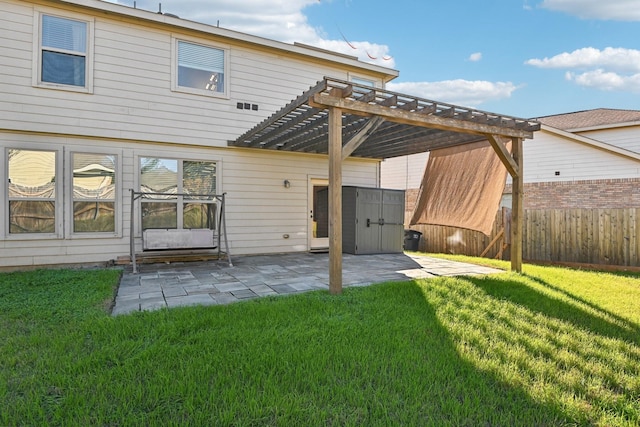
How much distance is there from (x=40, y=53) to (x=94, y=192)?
8.17 ft

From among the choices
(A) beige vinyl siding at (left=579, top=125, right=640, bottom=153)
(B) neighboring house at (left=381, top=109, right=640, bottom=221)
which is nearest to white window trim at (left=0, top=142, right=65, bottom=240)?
(B) neighboring house at (left=381, top=109, right=640, bottom=221)

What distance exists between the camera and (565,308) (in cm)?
419

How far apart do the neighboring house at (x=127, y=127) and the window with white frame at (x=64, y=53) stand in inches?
0.7

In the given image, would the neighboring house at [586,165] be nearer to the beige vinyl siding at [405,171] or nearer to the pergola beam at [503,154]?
the beige vinyl siding at [405,171]

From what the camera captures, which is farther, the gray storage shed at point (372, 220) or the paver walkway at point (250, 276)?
the gray storage shed at point (372, 220)

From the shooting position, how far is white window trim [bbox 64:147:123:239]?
6.17 m

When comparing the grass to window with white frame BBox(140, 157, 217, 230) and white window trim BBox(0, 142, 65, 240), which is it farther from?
window with white frame BBox(140, 157, 217, 230)

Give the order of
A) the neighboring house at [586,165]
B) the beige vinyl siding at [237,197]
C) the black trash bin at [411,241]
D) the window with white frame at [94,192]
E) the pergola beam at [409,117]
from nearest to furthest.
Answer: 1. the pergola beam at [409,117]
2. the beige vinyl siding at [237,197]
3. the window with white frame at [94,192]
4. the black trash bin at [411,241]
5. the neighboring house at [586,165]

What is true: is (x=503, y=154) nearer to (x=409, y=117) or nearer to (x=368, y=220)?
(x=409, y=117)

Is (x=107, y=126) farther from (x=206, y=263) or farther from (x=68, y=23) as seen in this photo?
(x=206, y=263)

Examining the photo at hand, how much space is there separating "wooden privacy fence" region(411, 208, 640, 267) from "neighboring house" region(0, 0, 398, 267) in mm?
5658

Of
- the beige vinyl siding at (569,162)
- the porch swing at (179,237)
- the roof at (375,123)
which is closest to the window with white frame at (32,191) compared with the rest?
the porch swing at (179,237)

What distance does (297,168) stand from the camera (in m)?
8.34

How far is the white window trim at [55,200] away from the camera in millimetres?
5805
